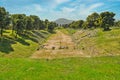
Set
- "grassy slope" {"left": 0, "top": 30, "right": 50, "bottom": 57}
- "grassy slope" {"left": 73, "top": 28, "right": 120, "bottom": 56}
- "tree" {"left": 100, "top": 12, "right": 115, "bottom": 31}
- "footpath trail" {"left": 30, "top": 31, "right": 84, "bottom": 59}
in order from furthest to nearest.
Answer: "tree" {"left": 100, "top": 12, "right": 115, "bottom": 31} < "grassy slope" {"left": 73, "top": 28, "right": 120, "bottom": 56} < "grassy slope" {"left": 0, "top": 30, "right": 50, "bottom": 57} < "footpath trail" {"left": 30, "top": 31, "right": 84, "bottom": 59}

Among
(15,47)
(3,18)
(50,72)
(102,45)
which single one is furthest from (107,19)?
(50,72)

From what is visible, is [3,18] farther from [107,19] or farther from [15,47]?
[107,19]

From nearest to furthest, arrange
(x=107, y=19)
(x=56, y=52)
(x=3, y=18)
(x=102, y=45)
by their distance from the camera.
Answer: (x=56, y=52) → (x=102, y=45) → (x=3, y=18) → (x=107, y=19)

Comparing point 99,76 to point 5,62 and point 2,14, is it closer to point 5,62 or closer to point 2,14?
point 5,62

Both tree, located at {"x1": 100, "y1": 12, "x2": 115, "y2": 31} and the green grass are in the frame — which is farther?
tree, located at {"x1": 100, "y1": 12, "x2": 115, "y2": 31}

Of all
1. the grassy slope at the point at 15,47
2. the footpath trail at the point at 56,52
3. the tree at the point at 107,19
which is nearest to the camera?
the footpath trail at the point at 56,52

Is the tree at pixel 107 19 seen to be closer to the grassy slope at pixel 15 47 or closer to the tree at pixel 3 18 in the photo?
the grassy slope at pixel 15 47

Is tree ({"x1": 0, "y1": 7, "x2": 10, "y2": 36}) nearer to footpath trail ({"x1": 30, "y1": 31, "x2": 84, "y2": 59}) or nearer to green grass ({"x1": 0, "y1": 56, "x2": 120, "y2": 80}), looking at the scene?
footpath trail ({"x1": 30, "y1": 31, "x2": 84, "y2": 59})

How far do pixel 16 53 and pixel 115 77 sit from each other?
45419 mm

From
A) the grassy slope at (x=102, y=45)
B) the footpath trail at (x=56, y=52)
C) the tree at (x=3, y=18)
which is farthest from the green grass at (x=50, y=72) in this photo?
the tree at (x=3, y=18)

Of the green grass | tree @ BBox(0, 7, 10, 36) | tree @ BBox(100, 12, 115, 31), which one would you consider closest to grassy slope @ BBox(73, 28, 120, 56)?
the green grass

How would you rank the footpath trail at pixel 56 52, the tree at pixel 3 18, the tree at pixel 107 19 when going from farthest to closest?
1. the tree at pixel 107 19
2. the tree at pixel 3 18
3. the footpath trail at pixel 56 52

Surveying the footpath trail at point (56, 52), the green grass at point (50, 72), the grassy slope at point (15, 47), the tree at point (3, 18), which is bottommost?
the footpath trail at point (56, 52)

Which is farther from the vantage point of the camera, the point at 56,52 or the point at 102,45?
the point at 102,45
